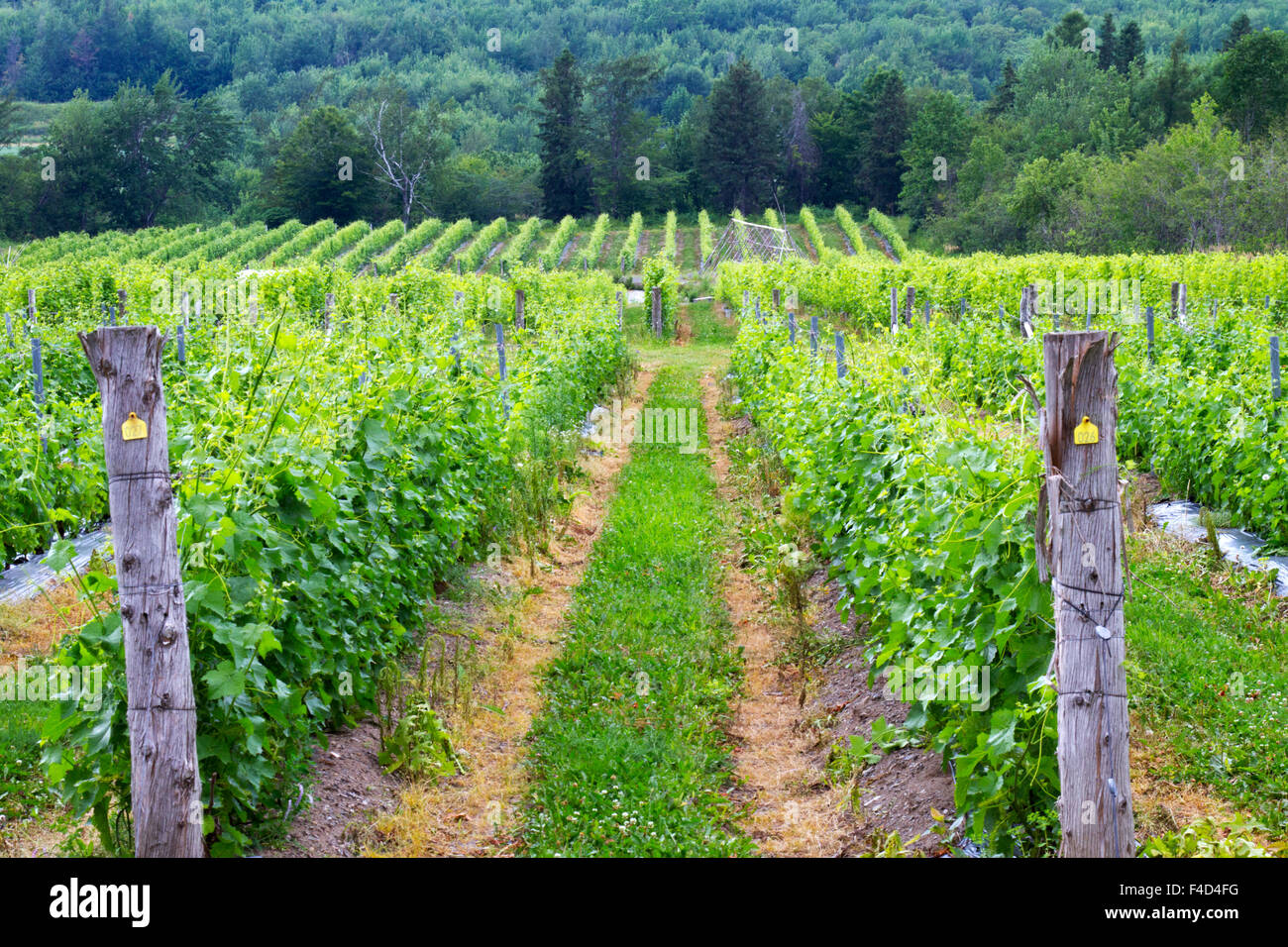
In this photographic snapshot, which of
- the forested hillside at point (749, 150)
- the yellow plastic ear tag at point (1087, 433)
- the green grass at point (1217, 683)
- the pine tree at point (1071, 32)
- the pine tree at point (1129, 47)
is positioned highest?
the pine tree at point (1071, 32)

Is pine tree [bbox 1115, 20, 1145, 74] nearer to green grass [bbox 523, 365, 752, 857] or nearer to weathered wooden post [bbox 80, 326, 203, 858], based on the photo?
green grass [bbox 523, 365, 752, 857]

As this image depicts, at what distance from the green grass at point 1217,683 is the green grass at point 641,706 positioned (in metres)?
2.08

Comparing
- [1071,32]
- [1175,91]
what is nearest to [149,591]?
[1175,91]

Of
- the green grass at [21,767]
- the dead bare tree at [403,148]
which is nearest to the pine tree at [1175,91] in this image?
the dead bare tree at [403,148]

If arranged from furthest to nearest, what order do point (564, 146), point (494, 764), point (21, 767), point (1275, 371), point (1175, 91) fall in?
point (564, 146) → point (1175, 91) → point (1275, 371) → point (494, 764) → point (21, 767)

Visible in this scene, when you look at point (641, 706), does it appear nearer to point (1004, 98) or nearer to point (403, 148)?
point (403, 148)

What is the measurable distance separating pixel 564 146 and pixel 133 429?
6538cm

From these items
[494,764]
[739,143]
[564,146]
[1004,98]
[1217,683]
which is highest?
[1004,98]

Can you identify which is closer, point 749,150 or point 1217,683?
point 1217,683

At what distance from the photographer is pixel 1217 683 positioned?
18.6 feet

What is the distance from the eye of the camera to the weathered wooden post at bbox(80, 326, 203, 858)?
10.6 feet

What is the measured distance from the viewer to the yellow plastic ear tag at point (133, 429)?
10.6ft

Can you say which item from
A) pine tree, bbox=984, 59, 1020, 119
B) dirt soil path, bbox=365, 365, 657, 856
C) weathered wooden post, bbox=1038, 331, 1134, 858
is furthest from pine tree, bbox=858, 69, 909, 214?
weathered wooden post, bbox=1038, 331, 1134, 858

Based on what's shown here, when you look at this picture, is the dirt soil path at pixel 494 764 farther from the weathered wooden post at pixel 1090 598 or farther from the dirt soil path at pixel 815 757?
the weathered wooden post at pixel 1090 598
